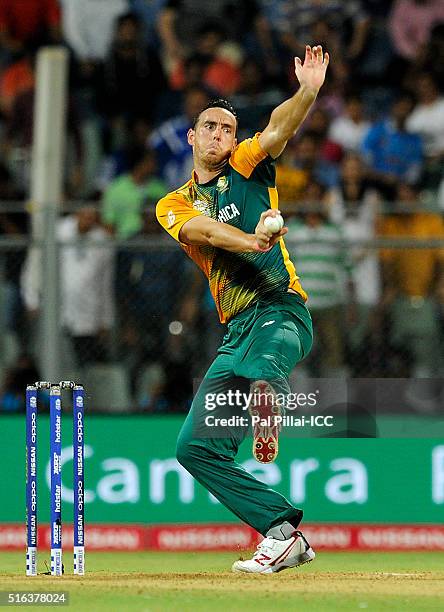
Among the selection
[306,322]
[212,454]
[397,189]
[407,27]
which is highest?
[407,27]

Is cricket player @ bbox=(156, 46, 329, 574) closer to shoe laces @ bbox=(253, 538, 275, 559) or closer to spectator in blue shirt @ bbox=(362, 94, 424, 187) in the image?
shoe laces @ bbox=(253, 538, 275, 559)

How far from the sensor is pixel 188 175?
13.9 m

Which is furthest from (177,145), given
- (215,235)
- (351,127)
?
(215,235)

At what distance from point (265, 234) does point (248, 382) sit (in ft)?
3.95

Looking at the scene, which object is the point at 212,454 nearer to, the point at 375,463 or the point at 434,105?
the point at 375,463

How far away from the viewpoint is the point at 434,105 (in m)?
14.2

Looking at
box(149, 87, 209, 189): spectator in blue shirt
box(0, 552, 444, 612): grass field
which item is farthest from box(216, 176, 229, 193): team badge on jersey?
box(149, 87, 209, 189): spectator in blue shirt

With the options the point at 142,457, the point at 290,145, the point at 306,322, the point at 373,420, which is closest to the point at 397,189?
the point at 290,145

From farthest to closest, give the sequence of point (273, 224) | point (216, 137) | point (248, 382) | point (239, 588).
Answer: point (248, 382) → point (216, 137) → point (239, 588) → point (273, 224)

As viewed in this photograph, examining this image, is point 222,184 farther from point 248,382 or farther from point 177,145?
point 177,145

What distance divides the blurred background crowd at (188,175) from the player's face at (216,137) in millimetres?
3412

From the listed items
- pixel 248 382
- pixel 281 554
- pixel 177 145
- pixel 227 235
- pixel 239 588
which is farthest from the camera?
pixel 177 145

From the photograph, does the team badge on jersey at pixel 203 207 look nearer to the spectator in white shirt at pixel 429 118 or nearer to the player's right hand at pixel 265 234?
the player's right hand at pixel 265 234

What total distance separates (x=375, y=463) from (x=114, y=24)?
20.2 ft
